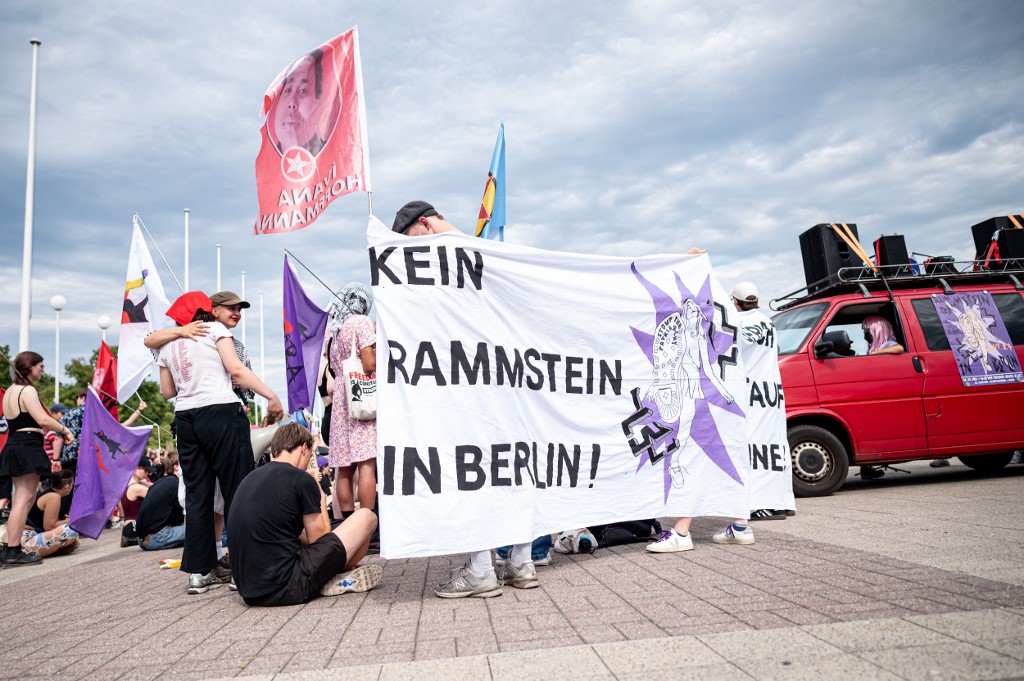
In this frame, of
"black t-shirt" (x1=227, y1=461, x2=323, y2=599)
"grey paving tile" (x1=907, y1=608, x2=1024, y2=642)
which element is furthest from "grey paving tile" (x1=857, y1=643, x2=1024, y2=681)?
"black t-shirt" (x1=227, y1=461, x2=323, y2=599)

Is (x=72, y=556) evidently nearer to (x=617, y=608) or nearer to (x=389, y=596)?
(x=389, y=596)

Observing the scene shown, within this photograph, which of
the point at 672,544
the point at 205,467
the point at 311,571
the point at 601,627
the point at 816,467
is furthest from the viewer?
the point at 816,467

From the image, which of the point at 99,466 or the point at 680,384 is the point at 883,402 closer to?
the point at 680,384

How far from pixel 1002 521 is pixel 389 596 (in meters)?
4.64

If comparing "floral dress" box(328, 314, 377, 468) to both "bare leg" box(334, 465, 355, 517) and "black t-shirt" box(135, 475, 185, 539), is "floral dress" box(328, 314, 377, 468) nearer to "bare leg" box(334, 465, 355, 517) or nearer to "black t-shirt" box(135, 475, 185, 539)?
"bare leg" box(334, 465, 355, 517)

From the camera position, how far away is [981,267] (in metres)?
9.06

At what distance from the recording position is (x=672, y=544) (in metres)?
5.06

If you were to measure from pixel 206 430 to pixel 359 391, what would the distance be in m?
1.07

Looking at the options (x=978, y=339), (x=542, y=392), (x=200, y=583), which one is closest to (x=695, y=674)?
(x=542, y=392)

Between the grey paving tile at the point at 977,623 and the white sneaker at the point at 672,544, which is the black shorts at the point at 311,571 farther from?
the grey paving tile at the point at 977,623

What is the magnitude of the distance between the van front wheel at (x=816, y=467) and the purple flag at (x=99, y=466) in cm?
760

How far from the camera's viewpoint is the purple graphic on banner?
16.6 ft

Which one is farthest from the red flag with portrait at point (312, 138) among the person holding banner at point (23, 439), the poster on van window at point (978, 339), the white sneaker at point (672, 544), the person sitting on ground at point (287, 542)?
the poster on van window at point (978, 339)

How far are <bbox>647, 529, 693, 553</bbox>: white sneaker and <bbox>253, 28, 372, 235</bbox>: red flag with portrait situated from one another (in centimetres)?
406
